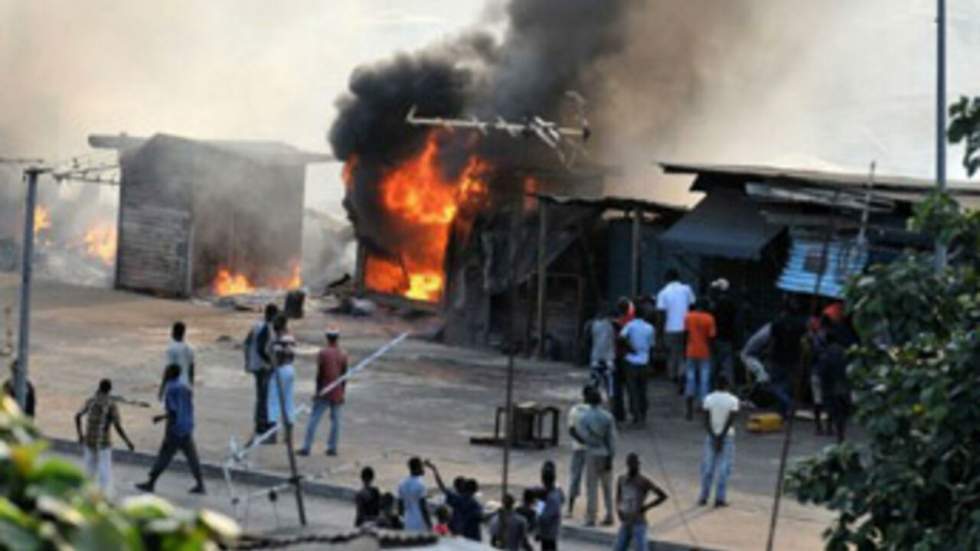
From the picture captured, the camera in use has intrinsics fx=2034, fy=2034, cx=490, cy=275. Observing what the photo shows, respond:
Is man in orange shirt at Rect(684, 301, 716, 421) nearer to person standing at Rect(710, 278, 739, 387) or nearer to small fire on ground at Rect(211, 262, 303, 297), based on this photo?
person standing at Rect(710, 278, 739, 387)

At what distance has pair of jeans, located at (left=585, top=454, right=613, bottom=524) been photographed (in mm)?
14883

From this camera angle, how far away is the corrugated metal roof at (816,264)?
65.9 feet

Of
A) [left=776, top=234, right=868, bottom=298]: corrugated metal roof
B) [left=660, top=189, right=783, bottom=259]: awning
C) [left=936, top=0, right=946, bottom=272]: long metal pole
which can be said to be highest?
[left=936, top=0, right=946, bottom=272]: long metal pole

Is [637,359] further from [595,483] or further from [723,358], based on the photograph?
[595,483]

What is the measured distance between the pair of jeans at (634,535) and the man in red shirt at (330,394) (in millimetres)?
4188

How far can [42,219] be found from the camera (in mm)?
36781

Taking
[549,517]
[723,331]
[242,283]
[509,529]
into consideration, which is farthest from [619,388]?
[242,283]

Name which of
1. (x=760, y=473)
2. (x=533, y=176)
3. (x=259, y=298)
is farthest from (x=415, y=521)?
(x=259, y=298)

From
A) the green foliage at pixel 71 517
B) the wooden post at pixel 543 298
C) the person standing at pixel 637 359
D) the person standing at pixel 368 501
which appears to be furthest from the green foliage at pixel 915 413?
the wooden post at pixel 543 298

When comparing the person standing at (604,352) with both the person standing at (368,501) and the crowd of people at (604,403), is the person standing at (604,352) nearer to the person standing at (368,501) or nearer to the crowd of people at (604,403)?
the crowd of people at (604,403)

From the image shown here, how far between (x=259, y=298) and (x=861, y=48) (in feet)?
110

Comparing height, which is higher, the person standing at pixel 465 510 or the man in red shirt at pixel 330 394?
the man in red shirt at pixel 330 394

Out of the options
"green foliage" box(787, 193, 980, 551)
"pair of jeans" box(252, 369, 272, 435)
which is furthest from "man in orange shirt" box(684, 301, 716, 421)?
"green foliage" box(787, 193, 980, 551)

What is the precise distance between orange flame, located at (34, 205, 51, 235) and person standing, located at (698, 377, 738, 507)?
899 inches
